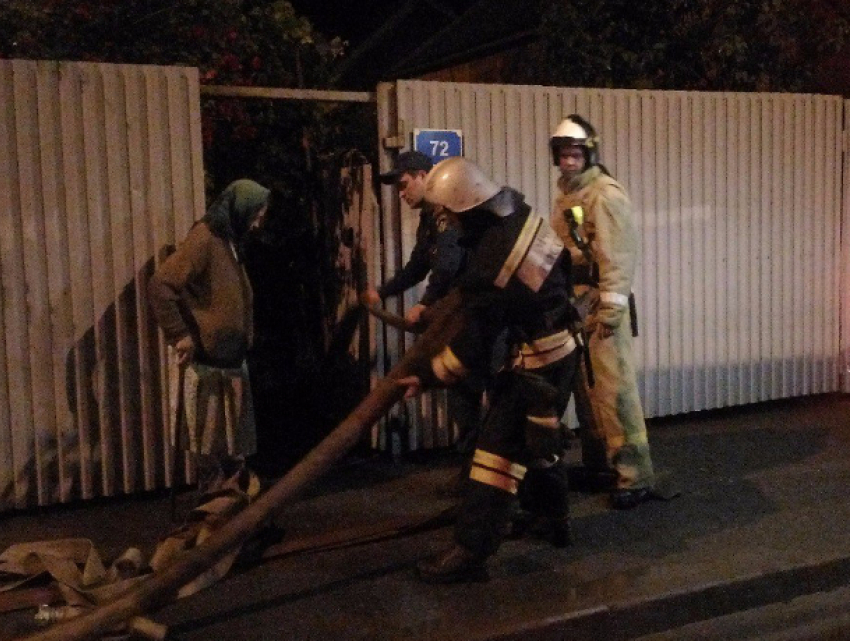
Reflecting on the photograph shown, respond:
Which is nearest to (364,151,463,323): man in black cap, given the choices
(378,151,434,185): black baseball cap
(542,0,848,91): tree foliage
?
(378,151,434,185): black baseball cap

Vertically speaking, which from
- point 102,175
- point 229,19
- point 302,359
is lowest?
point 302,359

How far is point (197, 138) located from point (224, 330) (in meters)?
1.28

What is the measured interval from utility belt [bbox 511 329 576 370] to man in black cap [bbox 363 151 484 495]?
0.89 m

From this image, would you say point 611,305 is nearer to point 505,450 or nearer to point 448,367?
point 505,450

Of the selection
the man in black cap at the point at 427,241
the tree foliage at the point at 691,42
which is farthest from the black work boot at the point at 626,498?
the tree foliage at the point at 691,42

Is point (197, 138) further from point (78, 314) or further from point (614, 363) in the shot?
point (614, 363)

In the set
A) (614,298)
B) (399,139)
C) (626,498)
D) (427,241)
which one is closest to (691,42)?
(399,139)

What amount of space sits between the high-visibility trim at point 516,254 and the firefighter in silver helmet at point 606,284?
3.77 ft

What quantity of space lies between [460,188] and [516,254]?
0.39 meters

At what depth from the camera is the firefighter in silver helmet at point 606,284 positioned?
19.0 feet

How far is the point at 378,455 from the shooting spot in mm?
7285

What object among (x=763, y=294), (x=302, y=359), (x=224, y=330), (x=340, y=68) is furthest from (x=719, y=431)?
(x=340, y=68)

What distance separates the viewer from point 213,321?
5555 millimetres

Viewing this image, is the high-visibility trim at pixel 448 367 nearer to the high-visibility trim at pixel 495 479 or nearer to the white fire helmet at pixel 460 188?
the high-visibility trim at pixel 495 479
